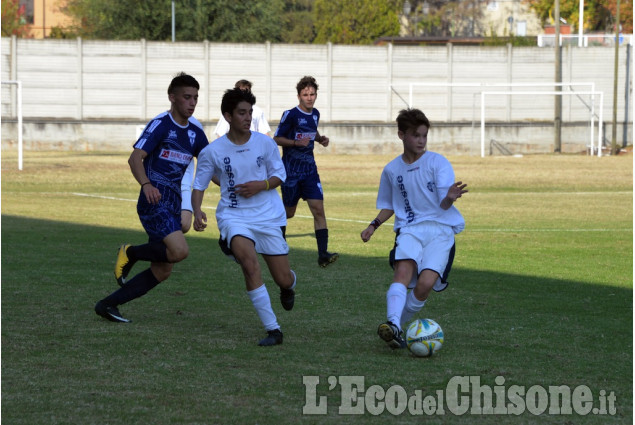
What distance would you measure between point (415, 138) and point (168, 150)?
1869mm

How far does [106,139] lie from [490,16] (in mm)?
55105

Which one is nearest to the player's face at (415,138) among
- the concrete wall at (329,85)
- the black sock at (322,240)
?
the black sock at (322,240)

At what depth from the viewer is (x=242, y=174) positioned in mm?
7027

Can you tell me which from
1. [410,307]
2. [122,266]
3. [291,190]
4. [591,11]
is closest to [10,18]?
[591,11]

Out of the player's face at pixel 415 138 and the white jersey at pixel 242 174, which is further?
the white jersey at pixel 242 174

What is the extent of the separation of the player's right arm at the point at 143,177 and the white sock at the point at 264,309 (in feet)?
3.20

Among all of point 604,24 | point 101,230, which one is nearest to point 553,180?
point 101,230

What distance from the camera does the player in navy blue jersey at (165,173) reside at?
738 cm

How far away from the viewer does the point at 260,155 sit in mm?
7125

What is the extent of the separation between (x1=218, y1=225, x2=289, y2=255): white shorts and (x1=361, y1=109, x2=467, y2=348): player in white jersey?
64 cm

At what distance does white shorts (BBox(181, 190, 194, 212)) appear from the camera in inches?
296

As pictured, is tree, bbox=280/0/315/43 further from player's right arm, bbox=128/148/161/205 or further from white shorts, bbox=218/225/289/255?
white shorts, bbox=218/225/289/255

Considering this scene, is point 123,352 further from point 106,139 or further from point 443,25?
point 443,25

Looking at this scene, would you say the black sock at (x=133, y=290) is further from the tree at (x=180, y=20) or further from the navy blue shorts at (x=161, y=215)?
the tree at (x=180, y=20)
